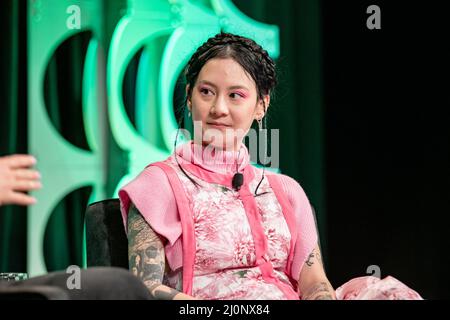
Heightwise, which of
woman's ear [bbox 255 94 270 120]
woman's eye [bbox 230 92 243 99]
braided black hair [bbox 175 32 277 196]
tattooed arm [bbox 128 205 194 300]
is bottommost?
tattooed arm [bbox 128 205 194 300]

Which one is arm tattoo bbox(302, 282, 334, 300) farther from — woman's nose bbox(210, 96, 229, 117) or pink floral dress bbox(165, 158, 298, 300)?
woman's nose bbox(210, 96, 229, 117)

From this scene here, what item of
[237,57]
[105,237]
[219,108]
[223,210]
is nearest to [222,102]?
[219,108]

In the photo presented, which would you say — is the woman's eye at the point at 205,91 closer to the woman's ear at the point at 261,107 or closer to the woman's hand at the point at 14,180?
the woman's ear at the point at 261,107

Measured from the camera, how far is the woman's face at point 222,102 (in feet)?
7.14

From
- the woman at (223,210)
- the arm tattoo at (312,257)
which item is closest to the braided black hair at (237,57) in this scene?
the woman at (223,210)

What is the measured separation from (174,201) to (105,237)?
0.88ft

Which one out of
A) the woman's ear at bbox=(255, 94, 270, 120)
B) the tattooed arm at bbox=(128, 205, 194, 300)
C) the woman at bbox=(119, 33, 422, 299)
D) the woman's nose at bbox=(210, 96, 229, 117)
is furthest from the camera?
the woman's ear at bbox=(255, 94, 270, 120)

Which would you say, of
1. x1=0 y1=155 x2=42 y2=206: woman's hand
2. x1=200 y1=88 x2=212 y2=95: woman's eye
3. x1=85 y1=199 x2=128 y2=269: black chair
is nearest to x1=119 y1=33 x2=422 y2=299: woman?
x1=200 y1=88 x2=212 y2=95: woman's eye

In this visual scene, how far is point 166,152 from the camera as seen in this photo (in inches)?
123

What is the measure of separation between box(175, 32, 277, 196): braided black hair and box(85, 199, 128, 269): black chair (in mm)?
436

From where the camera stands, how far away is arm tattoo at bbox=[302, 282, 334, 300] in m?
2.06

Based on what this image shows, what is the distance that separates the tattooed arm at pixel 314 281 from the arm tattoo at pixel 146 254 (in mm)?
438

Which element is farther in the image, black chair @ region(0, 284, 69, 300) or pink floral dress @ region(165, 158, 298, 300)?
pink floral dress @ region(165, 158, 298, 300)
